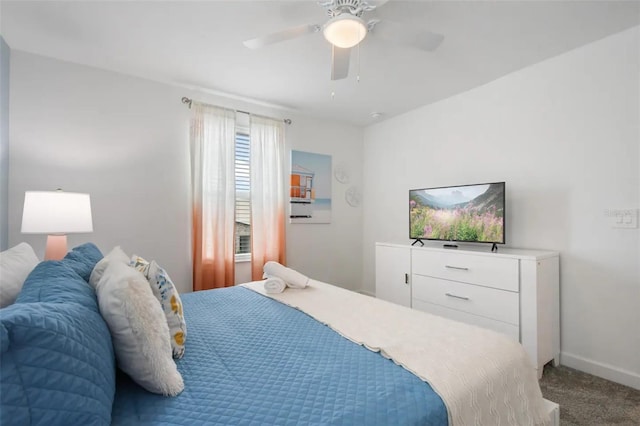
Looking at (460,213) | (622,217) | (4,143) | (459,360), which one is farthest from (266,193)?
(622,217)

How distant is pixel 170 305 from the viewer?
4.11 feet

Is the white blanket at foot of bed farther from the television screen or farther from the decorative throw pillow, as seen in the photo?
the television screen

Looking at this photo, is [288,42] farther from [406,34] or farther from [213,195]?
[213,195]

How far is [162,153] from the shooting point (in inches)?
116

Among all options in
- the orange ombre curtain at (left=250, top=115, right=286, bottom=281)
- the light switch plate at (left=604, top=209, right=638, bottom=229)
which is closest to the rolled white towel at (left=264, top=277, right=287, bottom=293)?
the orange ombre curtain at (left=250, top=115, right=286, bottom=281)

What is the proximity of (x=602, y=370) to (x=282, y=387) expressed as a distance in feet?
8.40

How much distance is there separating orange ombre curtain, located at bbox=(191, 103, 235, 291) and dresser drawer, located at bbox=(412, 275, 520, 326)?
1929 mm

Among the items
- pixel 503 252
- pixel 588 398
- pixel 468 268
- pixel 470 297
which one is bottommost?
pixel 588 398

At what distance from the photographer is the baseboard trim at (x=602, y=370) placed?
6.86 ft

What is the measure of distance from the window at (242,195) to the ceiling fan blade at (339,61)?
161cm

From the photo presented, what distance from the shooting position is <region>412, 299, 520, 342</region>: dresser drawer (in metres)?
2.28

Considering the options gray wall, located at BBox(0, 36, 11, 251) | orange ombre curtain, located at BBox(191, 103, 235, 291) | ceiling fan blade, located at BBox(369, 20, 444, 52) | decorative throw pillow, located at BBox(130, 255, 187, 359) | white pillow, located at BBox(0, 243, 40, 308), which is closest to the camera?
white pillow, located at BBox(0, 243, 40, 308)

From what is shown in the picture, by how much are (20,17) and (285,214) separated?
2.62m

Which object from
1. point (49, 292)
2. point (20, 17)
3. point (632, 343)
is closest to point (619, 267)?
point (632, 343)
